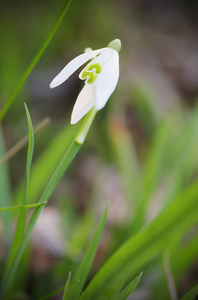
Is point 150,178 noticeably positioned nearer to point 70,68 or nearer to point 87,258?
point 87,258

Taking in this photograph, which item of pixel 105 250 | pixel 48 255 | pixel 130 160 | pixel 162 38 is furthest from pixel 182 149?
pixel 162 38

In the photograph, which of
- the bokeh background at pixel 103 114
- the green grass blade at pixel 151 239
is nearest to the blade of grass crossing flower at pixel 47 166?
the bokeh background at pixel 103 114

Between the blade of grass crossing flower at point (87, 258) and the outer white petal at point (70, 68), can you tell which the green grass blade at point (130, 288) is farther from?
the outer white petal at point (70, 68)

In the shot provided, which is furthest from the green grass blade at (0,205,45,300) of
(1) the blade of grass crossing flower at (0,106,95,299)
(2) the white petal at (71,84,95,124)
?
(2) the white petal at (71,84,95,124)

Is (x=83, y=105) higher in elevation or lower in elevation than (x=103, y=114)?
lower

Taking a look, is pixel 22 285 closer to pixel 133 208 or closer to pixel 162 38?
pixel 133 208

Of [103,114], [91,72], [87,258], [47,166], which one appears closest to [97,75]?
[91,72]

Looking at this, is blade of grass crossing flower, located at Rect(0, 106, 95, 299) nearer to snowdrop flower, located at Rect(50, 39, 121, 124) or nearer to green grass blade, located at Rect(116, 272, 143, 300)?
snowdrop flower, located at Rect(50, 39, 121, 124)
